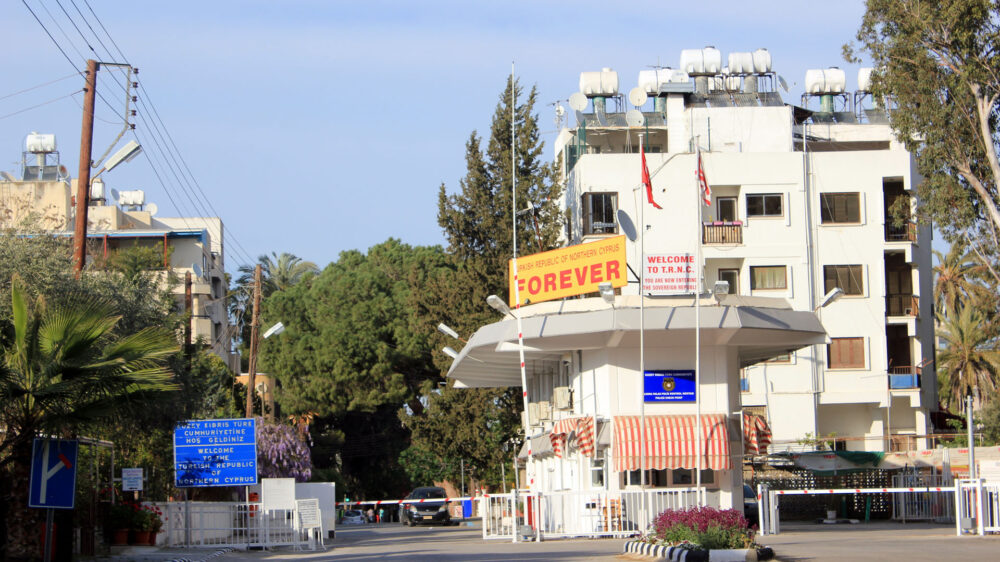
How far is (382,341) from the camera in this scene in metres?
65.3

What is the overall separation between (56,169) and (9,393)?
6252cm

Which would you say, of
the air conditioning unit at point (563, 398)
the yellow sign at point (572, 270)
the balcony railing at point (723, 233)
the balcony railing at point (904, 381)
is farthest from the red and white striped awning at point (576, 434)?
the balcony railing at point (904, 381)

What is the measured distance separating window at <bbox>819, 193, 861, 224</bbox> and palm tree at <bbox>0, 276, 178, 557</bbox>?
127 ft

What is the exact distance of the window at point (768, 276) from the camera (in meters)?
51.8

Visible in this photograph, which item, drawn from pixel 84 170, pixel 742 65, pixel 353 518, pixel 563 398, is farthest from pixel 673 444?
pixel 353 518

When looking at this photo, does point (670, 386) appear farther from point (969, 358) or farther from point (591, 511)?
point (969, 358)

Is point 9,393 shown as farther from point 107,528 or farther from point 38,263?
point 107,528

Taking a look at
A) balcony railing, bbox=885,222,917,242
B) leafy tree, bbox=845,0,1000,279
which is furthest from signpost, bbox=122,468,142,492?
balcony railing, bbox=885,222,917,242

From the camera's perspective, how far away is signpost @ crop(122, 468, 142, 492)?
93.7ft

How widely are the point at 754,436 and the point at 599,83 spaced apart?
32.8 m

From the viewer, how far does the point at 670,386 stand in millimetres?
29984

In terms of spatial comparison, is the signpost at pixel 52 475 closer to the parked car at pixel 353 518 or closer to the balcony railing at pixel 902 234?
the balcony railing at pixel 902 234

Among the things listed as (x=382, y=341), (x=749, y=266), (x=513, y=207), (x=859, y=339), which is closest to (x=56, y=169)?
(x=382, y=341)

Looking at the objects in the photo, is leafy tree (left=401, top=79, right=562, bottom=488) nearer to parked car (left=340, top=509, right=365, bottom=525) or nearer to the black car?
the black car
